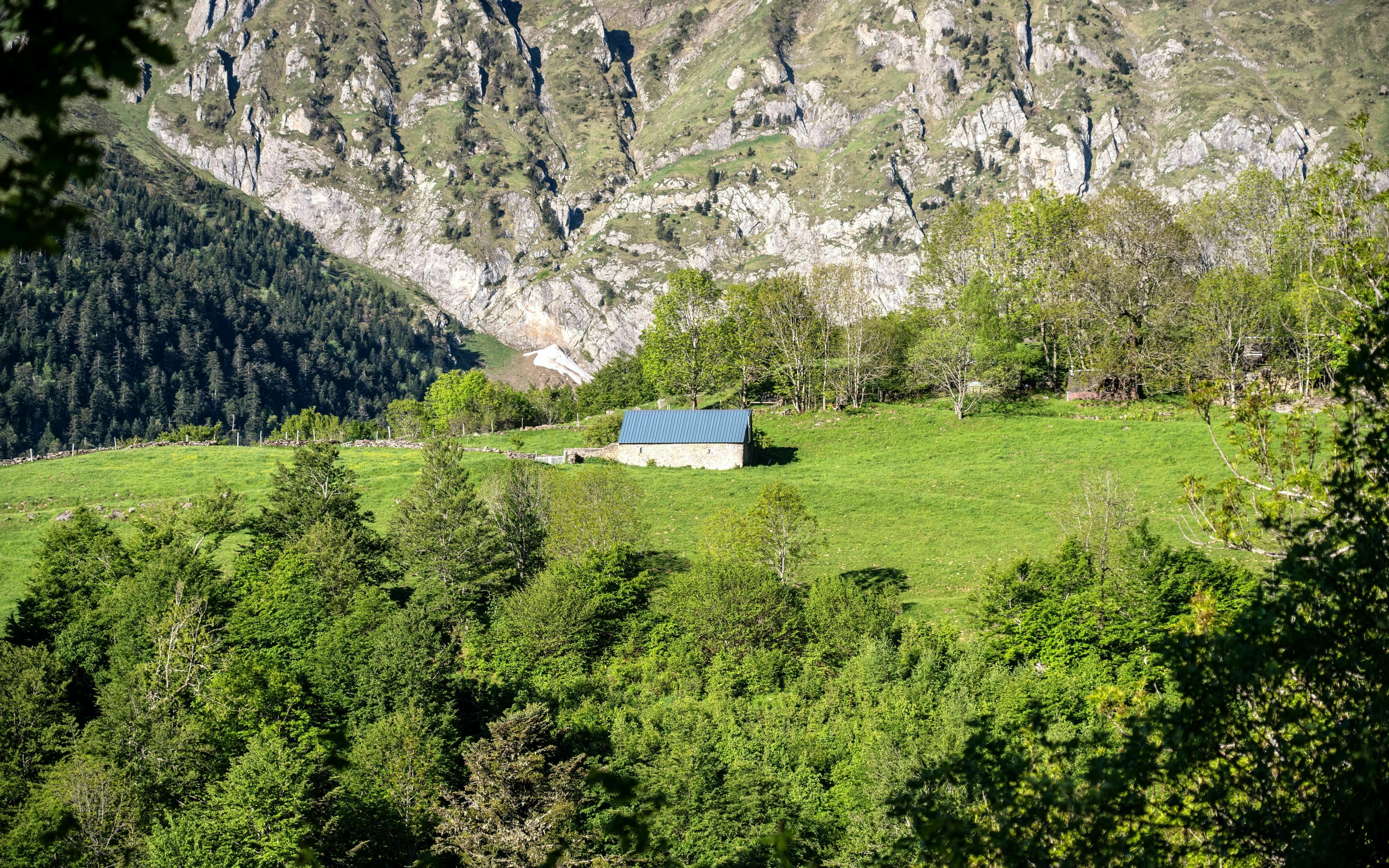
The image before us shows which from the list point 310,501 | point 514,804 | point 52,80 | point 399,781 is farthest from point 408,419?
point 52,80

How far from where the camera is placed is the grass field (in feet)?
176

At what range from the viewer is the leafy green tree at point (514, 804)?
32.5m

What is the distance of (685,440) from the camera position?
73.3 metres

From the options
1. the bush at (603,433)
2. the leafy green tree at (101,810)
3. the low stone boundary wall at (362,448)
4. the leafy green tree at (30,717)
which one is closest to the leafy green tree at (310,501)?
the low stone boundary wall at (362,448)

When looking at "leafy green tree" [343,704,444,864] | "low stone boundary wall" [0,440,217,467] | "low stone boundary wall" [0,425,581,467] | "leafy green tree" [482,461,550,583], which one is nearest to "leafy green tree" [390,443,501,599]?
"leafy green tree" [482,461,550,583]

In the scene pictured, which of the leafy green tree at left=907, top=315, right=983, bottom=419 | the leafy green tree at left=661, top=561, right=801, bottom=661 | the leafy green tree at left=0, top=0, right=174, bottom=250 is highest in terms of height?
the leafy green tree at left=907, top=315, right=983, bottom=419

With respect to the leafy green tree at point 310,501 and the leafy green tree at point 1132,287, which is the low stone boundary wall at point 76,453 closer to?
the leafy green tree at point 310,501

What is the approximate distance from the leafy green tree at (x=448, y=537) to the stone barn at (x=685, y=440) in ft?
55.6

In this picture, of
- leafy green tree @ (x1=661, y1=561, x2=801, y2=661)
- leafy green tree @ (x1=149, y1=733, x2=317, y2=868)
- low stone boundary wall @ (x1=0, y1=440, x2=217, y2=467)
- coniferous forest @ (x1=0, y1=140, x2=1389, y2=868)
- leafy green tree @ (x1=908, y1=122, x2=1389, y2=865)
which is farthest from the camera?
low stone boundary wall @ (x1=0, y1=440, x2=217, y2=467)

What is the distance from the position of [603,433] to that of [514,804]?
50900 mm

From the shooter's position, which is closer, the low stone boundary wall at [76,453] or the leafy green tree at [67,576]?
the leafy green tree at [67,576]

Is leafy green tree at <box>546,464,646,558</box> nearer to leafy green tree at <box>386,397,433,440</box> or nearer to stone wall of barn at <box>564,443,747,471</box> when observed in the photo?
stone wall of barn at <box>564,443,747,471</box>

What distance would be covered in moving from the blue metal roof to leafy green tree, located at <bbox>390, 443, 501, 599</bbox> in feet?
58.4

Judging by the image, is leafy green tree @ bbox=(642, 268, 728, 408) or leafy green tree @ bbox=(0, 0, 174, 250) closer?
leafy green tree @ bbox=(0, 0, 174, 250)
